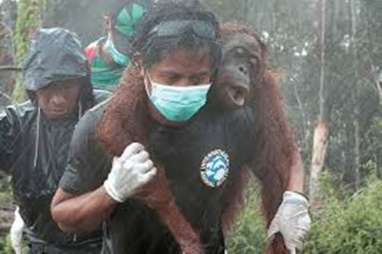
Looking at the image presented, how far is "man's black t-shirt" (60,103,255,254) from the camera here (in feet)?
7.25

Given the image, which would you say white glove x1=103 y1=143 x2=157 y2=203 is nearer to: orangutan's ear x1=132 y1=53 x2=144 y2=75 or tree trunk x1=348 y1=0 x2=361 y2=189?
orangutan's ear x1=132 y1=53 x2=144 y2=75

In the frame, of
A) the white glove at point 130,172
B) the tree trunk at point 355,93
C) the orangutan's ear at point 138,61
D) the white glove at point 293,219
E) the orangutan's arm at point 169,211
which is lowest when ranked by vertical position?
the tree trunk at point 355,93

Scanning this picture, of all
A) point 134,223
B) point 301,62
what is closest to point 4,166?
point 134,223

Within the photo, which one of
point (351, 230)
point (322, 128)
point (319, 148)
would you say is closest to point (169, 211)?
point (351, 230)

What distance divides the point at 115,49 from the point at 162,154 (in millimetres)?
1288

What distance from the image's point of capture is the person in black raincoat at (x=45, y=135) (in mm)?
2770

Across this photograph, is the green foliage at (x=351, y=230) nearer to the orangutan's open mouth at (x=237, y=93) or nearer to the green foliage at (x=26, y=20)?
the orangutan's open mouth at (x=237, y=93)

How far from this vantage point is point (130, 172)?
2020mm

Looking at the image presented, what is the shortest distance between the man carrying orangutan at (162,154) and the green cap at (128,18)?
1109 millimetres

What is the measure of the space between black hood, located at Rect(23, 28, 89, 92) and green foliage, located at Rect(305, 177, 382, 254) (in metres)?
3.67

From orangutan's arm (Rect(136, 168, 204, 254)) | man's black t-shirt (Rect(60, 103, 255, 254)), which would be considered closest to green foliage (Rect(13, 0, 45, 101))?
man's black t-shirt (Rect(60, 103, 255, 254))

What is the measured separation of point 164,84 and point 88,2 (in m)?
11.6

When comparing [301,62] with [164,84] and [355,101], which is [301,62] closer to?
[355,101]

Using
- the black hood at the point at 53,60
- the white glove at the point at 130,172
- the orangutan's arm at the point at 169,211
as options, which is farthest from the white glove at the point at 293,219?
the black hood at the point at 53,60
